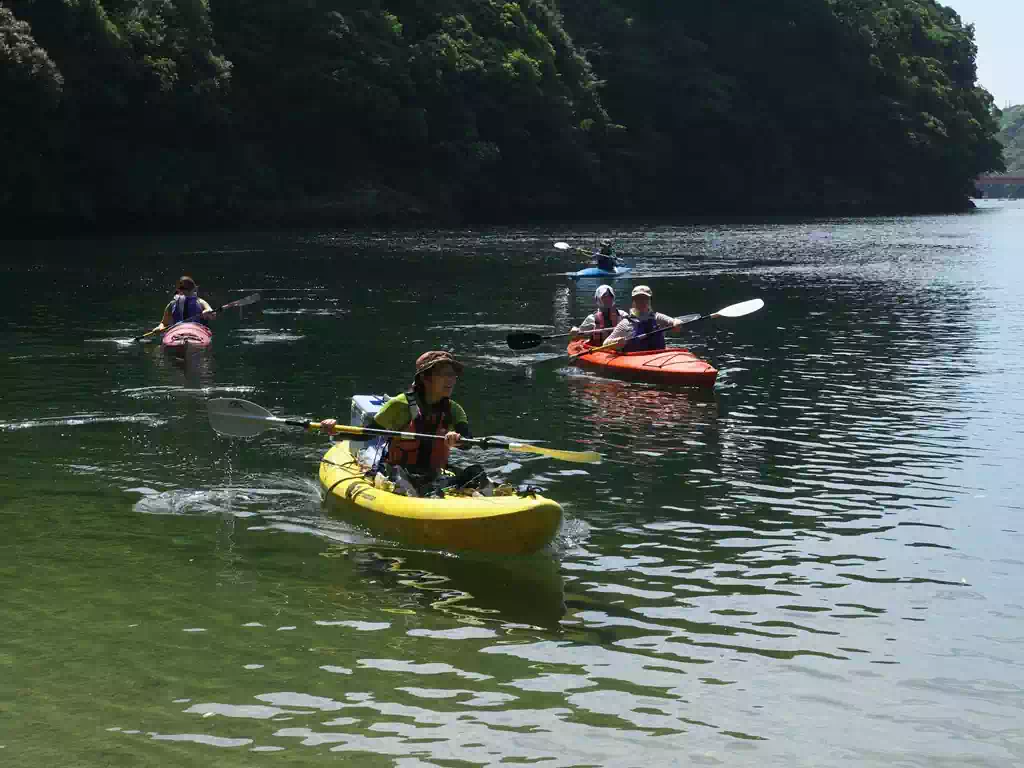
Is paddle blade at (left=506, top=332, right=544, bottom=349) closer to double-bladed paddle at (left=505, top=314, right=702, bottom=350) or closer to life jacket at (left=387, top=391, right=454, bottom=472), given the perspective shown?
double-bladed paddle at (left=505, top=314, right=702, bottom=350)

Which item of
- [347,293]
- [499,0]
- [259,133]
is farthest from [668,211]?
[347,293]

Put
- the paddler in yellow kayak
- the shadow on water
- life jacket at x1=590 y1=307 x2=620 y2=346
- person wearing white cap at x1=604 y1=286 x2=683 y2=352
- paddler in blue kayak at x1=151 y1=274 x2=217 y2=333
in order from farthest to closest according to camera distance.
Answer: paddler in blue kayak at x1=151 y1=274 x2=217 y2=333 → life jacket at x1=590 y1=307 x2=620 y2=346 → person wearing white cap at x1=604 y1=286 x2=683 y2=352 → the paddler in yellow kayak → the shadow on water

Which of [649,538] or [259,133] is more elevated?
[259,133]

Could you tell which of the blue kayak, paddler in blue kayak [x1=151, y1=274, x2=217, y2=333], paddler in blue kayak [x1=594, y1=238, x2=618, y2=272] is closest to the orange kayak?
paddler in blue kayak [x1=151, y1=274, x2=217, y2=333]

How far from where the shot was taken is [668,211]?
110500 millimetres

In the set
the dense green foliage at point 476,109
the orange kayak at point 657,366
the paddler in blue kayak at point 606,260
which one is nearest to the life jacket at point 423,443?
the orange kayak at point 657,366

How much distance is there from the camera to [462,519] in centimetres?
1149

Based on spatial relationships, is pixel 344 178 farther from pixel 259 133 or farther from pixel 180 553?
pixel 180 553

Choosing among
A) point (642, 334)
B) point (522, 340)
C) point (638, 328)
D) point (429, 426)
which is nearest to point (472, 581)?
point (429, 426)

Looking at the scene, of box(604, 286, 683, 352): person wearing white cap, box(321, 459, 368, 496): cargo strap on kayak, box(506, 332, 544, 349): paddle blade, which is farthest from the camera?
box(506, 332, 544, 349): paddle blade

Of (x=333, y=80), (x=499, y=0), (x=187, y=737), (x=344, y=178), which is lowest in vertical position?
(x=187, y=737)

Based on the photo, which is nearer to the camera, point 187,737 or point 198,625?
point 187,737

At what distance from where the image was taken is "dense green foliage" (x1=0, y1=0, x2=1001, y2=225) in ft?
205

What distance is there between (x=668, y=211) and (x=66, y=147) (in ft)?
195
